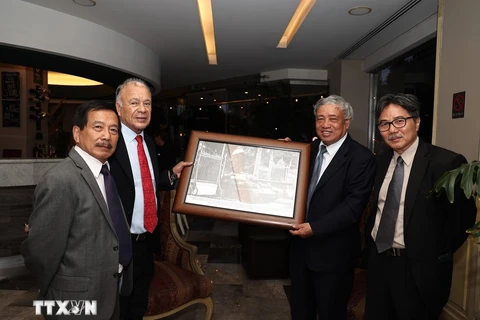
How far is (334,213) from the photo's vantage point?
176cm

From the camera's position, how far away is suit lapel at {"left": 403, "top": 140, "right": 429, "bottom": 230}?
1.55 meters

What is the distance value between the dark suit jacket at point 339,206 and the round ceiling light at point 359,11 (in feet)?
8.54

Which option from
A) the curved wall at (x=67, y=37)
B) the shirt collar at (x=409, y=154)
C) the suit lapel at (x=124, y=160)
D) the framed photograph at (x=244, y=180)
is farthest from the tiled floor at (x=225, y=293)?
the curved wall at (x=67, y=37)

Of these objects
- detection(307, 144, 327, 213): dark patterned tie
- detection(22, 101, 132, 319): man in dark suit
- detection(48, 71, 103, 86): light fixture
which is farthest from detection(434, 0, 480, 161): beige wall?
detection(48, 71, 103, 86): light fixture

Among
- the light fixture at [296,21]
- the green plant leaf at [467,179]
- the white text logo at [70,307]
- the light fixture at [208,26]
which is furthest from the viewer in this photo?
the light fixture at [208,26]

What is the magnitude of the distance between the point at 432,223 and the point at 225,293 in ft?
7.30

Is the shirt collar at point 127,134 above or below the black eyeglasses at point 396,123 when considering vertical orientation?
below

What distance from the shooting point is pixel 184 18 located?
414cm

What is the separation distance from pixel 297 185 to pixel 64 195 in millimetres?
1173

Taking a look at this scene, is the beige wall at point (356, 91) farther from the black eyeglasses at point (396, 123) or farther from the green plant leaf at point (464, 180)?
the green plant leaf at point (464, 180)

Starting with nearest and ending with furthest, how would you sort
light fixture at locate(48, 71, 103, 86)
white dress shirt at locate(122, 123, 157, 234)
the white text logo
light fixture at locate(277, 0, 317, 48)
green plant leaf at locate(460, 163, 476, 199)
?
green plant leaf at locate(460, 163, 476, 199) < the white text logo < white dress shirt at locate(122, 123, 157, 234) < light fixture at locate(277, 0, 317, 48) < light fixture at locate(48, 71, 103, 86)

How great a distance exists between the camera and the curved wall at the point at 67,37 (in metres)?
3.77

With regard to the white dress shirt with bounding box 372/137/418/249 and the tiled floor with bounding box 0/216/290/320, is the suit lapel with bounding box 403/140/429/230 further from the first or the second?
the tiled floor with bounding box 0/216/290/320

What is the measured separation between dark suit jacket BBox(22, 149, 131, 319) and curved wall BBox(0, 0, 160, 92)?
335cm
